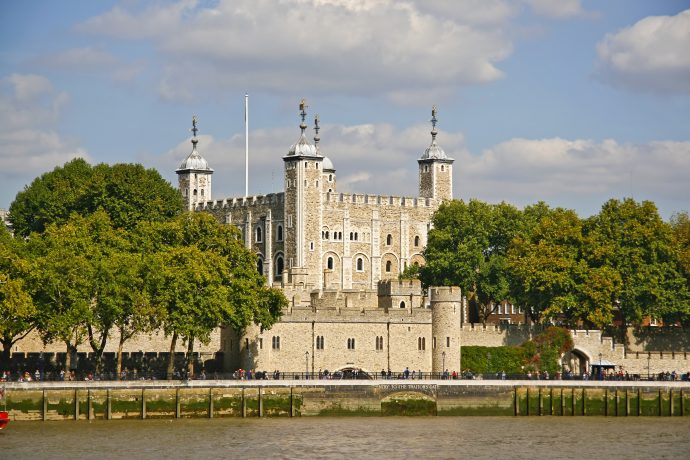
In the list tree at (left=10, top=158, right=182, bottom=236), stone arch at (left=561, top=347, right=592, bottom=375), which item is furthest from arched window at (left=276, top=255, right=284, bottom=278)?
stone arch at (left=561, top=347, right=592, bottom=375)

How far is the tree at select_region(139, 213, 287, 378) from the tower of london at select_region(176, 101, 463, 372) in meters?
2.26

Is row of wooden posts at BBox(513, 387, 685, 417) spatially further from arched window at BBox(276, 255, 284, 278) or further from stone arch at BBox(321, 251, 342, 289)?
arched window at BBox(276, 255, 284, 278)

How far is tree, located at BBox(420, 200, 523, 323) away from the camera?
355 ft

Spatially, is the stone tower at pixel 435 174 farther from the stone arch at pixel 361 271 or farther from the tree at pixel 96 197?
the tree at pixel 96 197

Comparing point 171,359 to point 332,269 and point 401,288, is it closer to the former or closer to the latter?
point 401,288

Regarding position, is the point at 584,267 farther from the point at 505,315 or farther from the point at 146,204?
the point at 505,315

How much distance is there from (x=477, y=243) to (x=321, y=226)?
20469 mm

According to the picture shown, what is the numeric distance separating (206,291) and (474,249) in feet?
97.2

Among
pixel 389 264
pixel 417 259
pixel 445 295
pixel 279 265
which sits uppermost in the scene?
pixel 417 259

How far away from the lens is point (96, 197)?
350ft

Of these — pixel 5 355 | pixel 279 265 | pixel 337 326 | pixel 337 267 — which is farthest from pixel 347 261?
pixel 5 355

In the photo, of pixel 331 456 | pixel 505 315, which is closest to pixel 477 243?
pixel 505 315

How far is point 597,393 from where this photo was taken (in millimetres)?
85125

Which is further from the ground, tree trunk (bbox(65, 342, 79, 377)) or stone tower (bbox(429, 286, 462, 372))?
stone tower (bbox(429, 286, 462, 372))
